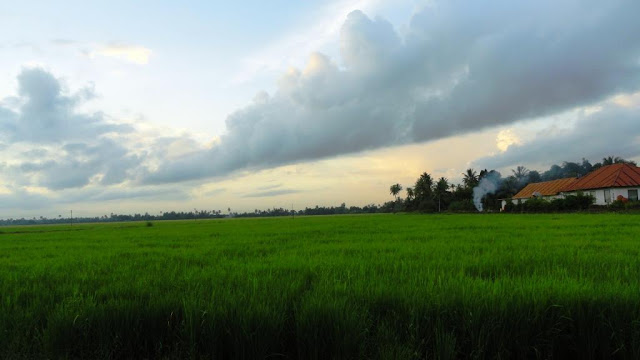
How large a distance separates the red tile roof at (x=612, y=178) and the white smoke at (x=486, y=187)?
19.1m

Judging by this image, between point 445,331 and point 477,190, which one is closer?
point 445,331

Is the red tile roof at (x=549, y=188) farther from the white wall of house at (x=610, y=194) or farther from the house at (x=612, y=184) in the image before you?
the white wall of house at (x=610, y=194)

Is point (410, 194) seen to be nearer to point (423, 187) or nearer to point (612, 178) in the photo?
point (423, 187)

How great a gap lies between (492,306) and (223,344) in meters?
2.21

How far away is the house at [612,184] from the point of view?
38.6 m

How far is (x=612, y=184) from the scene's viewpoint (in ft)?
127

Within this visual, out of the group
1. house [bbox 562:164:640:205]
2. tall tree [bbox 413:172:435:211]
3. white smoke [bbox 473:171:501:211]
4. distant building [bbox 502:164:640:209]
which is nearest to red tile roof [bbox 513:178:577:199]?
distant building [bbox 502:164:640:209]

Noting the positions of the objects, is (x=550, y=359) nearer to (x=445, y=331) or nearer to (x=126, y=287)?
(x=445, y=331)

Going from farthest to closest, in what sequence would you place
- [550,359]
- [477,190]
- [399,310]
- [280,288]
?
1. [477,190]
2. [280,288]
3. [399,310]
4. [550,359]

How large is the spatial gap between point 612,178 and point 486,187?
87.1 feet

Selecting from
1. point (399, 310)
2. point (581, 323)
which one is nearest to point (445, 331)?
point (399, 310)

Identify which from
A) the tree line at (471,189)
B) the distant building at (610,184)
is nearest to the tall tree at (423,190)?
the tree line at (471,189)

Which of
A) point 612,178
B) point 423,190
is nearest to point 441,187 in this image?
point 423,190

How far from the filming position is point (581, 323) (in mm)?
2947
